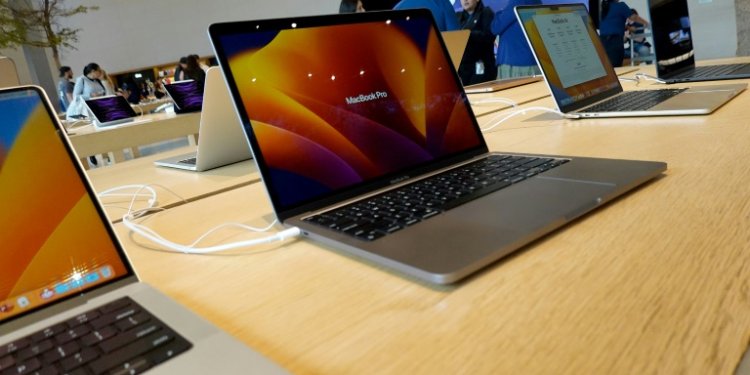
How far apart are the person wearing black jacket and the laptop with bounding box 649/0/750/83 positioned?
1605 millimetres

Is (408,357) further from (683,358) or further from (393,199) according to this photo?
(393,199)

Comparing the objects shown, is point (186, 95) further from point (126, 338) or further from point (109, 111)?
point (126, 338)

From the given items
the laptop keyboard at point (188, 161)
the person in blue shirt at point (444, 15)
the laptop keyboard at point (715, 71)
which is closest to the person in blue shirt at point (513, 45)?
the person in blue shirt at point (444, 15)

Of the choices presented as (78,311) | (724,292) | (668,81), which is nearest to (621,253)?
(724,292)

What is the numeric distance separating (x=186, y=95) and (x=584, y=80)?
199 centimetres

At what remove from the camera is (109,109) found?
262 centimetres

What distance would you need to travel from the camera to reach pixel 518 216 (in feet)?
1.56

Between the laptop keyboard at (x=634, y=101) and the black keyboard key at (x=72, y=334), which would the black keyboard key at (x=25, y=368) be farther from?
the laptop keyboard at (x=634, y=101)

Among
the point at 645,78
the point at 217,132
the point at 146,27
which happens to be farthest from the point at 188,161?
the point at 146,27

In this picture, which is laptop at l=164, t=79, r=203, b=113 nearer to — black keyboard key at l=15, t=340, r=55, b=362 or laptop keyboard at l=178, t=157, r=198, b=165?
laptop keyboard at l=178, t=157, r=198, b=165

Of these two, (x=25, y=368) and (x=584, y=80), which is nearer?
(x=25, y=368)

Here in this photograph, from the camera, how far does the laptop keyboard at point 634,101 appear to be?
1.01m

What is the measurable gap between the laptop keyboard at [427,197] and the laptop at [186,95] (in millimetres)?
2121

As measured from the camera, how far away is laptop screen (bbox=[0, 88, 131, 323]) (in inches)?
16.1
